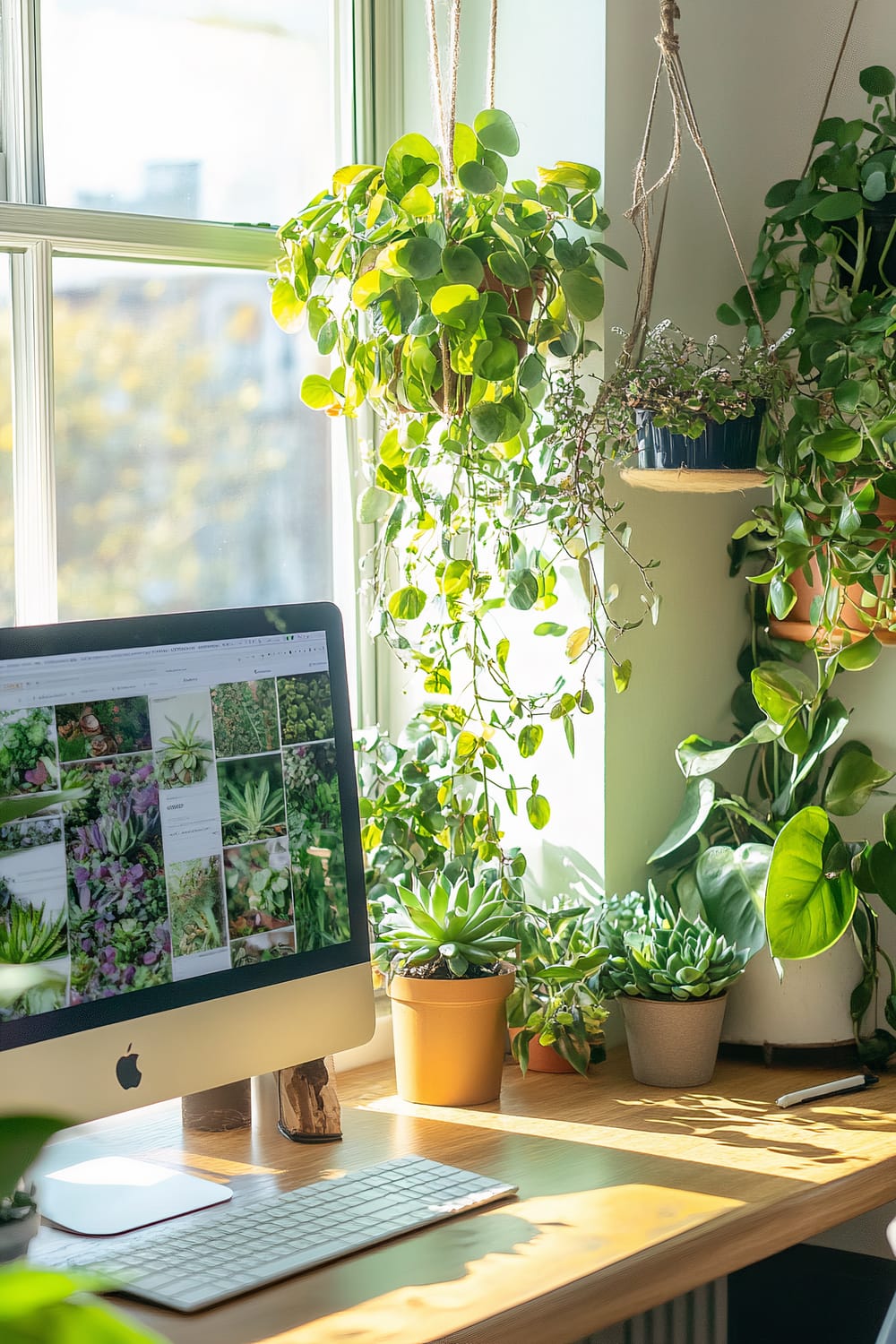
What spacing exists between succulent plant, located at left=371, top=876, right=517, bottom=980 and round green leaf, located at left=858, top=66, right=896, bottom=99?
3.23 ft

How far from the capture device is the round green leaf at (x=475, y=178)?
4.73 ft

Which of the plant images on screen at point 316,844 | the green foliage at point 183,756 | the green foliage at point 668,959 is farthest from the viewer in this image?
the green foliage at point 668,959

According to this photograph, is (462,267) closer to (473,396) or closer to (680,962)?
(473,396)

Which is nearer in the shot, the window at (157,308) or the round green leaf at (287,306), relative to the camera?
the window at (157,308)

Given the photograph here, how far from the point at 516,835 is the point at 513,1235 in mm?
683

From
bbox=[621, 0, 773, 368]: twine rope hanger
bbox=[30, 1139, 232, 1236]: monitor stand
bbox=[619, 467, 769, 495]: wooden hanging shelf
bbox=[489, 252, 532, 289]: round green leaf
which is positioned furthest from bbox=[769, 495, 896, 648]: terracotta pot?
bbox=[30, 1139, 232, 1236]: monitor stand

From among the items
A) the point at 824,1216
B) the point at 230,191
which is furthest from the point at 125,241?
the point at 824,1216

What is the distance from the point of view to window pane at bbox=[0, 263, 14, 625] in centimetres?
145

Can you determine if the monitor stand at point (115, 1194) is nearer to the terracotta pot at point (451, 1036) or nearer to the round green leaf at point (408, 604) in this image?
the terracotta pot at point (451, 1036)

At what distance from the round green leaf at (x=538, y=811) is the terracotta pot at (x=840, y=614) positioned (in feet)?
1.18

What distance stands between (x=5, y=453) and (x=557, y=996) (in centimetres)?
81

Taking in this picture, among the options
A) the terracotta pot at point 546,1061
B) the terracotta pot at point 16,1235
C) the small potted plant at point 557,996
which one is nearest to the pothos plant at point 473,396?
the small potted plant at point 557,996

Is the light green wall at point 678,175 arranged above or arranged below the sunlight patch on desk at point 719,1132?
above

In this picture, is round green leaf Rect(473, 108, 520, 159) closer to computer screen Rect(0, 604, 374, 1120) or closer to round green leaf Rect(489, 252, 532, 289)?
round green leaf Rect(489, 252, 532, 289)
